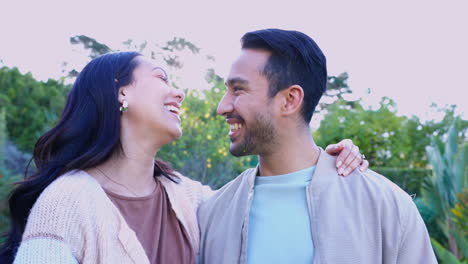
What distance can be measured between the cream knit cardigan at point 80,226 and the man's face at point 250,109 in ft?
2.78

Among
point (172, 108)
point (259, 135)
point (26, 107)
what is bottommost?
point (26, 107)

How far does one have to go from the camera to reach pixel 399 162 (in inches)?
666

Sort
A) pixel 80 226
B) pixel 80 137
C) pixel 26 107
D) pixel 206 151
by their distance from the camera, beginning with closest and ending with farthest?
pixel 80 226
pixel 80 137
pixel 26 107
pixel 206 151

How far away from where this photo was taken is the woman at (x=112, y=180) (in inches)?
87.6

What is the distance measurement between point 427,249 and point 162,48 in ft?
53.0

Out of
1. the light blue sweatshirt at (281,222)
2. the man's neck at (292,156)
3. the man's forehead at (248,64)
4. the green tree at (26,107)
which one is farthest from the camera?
the green tree at (26,107)

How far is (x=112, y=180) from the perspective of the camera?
2670 millimetres

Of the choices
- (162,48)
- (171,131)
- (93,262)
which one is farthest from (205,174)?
(162,48)

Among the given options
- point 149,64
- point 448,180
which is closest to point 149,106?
point 149,64

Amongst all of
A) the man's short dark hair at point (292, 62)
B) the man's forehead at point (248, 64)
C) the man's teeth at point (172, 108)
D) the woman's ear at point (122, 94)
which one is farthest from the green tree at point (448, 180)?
the woman's ear at point (122, 94)

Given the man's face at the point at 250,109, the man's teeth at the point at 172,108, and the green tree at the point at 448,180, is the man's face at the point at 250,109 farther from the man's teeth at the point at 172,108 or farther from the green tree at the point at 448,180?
the green tree at the point at 448,180

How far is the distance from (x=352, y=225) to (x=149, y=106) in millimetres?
1390

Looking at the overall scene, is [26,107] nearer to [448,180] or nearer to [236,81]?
[236,81]

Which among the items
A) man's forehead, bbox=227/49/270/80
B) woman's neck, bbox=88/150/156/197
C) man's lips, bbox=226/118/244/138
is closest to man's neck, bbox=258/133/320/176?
man's lips, bbox=226/118/244/138
